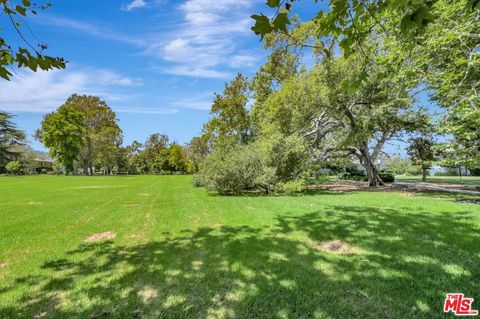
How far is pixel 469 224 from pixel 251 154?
29.4 ft

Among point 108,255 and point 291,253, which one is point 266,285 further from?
point 108,255

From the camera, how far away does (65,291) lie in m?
3.48

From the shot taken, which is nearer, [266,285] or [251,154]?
[266,285]

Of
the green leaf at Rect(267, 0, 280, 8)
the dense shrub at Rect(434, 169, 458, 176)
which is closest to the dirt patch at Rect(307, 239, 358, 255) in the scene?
the green leaf at Rect(267, 0, 280, 8)

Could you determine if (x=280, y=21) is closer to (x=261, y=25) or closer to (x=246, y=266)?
(x=261, y=25)

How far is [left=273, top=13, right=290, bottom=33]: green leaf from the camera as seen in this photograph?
2.09m

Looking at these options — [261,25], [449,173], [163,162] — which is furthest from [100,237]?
[163,162]

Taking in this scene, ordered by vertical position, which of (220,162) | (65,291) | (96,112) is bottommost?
(65,291)

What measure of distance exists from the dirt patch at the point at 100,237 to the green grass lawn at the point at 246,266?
0.31 feet

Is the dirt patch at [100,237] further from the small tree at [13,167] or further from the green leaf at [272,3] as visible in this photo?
the small tree at [13,167]

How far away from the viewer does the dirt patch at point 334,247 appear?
4586 millimetres

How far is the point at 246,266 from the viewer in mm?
4051

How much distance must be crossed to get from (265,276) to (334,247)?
168 centimetres

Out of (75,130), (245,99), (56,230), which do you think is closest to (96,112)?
(75,130)
